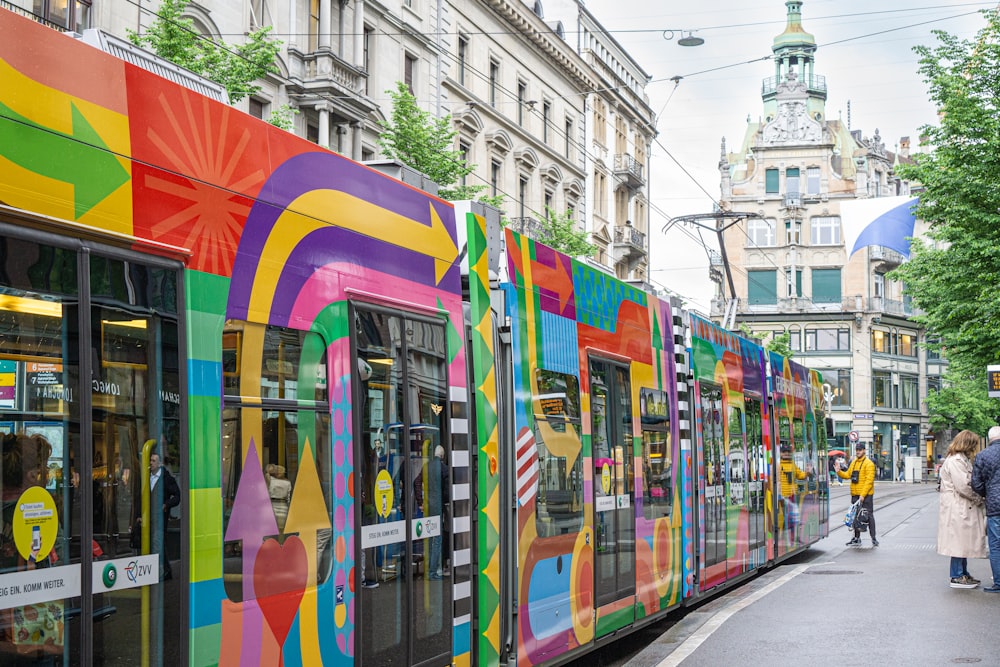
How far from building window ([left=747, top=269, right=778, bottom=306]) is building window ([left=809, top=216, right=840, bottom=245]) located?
312 centimetres

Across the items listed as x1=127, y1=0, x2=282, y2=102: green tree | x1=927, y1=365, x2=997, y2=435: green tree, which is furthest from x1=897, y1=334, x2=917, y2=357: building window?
x1=127, y1=0, x2=282, y2=102: green tree

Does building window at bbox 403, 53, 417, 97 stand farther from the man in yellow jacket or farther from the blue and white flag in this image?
the man in yellow jacket

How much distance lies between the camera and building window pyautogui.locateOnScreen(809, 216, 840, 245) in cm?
7406

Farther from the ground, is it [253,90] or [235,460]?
[253,90]

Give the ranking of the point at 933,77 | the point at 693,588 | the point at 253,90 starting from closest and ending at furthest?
the point at 693,588 → the point at 253,90 → the point at 933,77

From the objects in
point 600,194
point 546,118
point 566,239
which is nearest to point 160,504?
point 566,239

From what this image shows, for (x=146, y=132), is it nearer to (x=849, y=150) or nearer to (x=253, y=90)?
(x=253, y=90)

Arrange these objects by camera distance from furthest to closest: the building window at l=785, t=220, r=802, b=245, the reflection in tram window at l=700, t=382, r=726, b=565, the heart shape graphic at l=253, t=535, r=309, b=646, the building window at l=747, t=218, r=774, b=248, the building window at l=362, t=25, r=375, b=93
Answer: the building window at l=747, t=218, r=774, b=248
the building window at l=785, t=220, r=802, b=245
the building window at l=362, t=25, r=375, b=93
the reflection in tram window at l=700, t=382, r=726, b=565
the heart shape graphic at l=253, t=535, r=309, b=646

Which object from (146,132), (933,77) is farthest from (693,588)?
(933,77)

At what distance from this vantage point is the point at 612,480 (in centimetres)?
961

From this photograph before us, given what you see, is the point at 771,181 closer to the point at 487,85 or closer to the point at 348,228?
the point at 487,85

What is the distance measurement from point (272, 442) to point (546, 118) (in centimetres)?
4023

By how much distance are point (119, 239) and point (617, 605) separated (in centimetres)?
638

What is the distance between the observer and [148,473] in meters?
4.22
